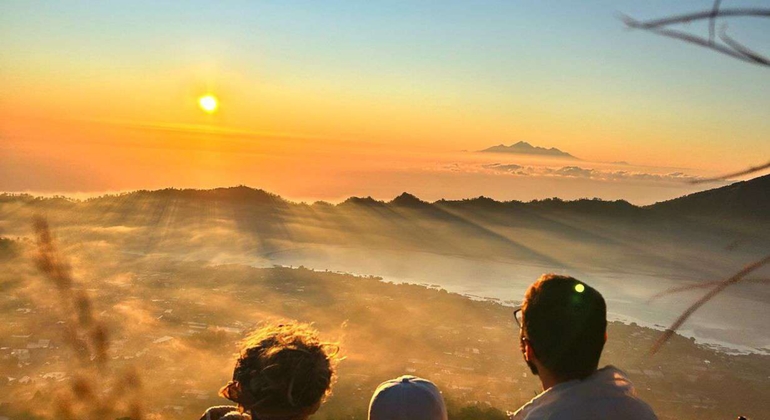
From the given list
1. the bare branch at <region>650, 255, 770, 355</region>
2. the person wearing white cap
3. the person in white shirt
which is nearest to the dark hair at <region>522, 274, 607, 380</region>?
the person in white shirt

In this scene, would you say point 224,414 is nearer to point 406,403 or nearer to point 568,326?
point 406,403

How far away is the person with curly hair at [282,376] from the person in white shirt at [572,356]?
0.77m

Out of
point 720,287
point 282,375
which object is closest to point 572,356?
point 282,375

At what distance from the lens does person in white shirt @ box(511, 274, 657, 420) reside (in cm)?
215

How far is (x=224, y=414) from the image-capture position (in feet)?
7.84

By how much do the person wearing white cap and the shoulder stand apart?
0.69 meters

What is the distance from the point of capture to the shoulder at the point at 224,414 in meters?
2.25

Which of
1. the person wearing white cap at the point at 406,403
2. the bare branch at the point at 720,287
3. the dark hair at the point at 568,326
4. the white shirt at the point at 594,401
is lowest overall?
the person wearing white cap at the point at 406,403

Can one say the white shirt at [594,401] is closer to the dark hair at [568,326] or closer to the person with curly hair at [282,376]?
the dark hair at [568,326]

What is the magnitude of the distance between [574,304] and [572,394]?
0.32 m

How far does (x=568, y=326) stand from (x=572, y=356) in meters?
0.11

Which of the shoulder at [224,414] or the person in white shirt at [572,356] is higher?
the person in white shirt at [572,356]

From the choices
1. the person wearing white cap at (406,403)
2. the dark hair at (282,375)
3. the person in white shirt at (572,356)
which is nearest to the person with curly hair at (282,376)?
the dark hair at (282,375)

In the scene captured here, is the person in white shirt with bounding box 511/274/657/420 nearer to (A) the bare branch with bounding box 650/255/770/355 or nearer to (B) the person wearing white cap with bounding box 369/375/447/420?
(B) the person wearing white cap with bounding box 369/375/447/420
